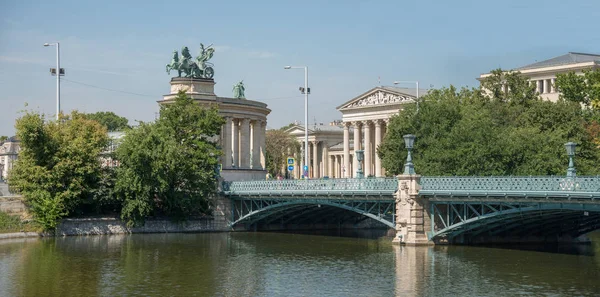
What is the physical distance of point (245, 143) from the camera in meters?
111

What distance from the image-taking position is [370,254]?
67312 mm

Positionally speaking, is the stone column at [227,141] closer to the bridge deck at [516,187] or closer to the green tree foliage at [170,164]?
the green tree foliage at [170,164]

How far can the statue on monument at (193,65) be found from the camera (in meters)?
107

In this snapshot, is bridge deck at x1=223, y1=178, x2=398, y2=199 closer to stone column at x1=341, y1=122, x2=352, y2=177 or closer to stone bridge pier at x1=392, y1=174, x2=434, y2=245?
stone bridge pier at x1=392, y1=174, x2=434, y2=245

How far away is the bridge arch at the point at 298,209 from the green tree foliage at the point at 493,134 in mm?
8546

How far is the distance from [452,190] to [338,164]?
128464 mm

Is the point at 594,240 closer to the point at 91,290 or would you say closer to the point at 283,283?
the point at 283,283

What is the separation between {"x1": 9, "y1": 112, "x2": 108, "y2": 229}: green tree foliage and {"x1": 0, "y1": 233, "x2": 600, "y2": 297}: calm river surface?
5095 mm

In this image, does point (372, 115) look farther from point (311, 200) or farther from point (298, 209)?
point (311, 200)

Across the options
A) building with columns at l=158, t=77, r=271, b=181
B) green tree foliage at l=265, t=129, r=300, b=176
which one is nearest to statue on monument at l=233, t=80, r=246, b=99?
building with columns at l=158, t=77, r=271, b=181

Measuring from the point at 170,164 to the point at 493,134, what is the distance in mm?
28256

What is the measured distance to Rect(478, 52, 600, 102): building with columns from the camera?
5861 inches

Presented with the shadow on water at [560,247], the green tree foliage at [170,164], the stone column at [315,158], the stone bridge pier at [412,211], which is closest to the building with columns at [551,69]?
the stone column at [315,158]

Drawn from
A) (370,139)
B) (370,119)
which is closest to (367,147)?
(370,139)
